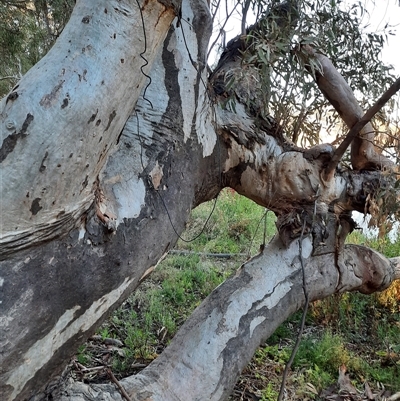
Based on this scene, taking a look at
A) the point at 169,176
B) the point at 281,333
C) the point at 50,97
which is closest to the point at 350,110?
the point at 169,176

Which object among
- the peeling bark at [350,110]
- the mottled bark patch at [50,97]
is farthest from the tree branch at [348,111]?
the mottled bark patch at [50,97]

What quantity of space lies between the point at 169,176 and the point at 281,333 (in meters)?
1.78

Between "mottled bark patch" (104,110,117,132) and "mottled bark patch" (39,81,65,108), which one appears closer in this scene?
"mottled bark patch" (39,81,65,108)

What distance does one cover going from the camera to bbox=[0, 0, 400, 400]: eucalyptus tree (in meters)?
1.21

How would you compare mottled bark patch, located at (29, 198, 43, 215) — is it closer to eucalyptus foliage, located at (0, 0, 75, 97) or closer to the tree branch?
the tree branch

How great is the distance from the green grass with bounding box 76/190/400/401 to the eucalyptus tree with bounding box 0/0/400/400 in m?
0.41

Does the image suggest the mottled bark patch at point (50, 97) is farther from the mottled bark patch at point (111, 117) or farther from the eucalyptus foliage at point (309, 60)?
the eucalyptus foliage at point (309, 60)

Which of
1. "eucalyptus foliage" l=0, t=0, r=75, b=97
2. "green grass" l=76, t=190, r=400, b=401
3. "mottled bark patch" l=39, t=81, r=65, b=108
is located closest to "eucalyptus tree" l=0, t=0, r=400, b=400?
"mottled bark patch" l=39, t=81, r=65, b=108

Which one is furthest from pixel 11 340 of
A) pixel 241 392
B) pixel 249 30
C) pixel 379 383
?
pixel 379 383

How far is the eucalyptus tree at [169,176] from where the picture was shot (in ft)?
3.96

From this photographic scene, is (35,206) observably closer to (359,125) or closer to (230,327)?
(230,327)

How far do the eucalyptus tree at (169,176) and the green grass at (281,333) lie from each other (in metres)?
0.41

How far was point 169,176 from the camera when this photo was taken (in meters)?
1.69

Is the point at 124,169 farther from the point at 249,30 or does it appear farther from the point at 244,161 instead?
the point at 249,30
